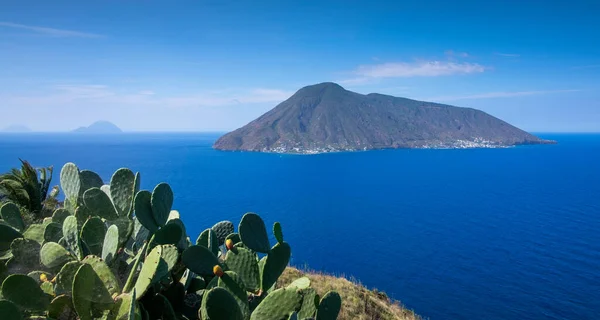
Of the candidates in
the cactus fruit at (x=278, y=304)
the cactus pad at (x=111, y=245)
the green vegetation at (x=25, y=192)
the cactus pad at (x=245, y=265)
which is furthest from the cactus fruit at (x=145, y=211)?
the green vegetation at (x=25, y=192)

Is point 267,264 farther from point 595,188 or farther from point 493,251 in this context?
point 595,188

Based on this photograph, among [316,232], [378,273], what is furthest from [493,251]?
[316,232]

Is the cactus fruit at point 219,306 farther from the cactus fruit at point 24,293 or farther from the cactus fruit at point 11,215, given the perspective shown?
the cactus fruit at point 11,215

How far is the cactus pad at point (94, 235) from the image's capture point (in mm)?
2205

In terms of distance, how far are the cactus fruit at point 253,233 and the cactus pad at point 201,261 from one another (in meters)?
0.29

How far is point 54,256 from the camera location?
2.10 metres

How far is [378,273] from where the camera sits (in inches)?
1777

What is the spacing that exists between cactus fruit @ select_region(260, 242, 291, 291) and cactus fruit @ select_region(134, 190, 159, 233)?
0.75 meters

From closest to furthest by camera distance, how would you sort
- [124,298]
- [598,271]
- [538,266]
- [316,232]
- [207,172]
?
1. [124,298]
2. [598,271]
3. [538,266]
4. [316,232]
5. [207,172]

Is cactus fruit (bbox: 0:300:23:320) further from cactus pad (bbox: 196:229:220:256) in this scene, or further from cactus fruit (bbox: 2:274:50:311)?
cactus pad (bbox: 196:229:220:256)

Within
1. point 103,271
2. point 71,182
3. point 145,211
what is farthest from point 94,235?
point 71,182

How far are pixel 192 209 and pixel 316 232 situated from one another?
2748 centimetres

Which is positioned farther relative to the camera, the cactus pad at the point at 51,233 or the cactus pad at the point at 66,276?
the cactus pad at the point at 51,233

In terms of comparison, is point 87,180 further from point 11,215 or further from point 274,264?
point 274,264
